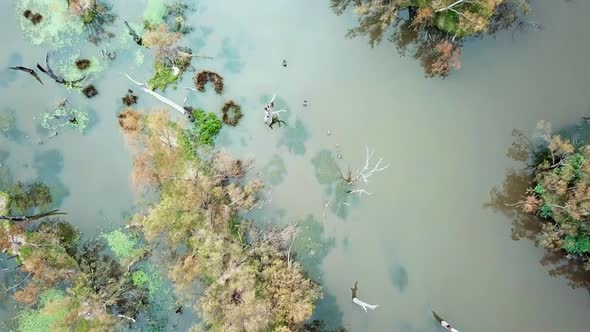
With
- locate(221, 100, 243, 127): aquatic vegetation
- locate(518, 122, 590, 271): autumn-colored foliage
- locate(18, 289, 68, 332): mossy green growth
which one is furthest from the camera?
locate(221, 100, 243, 127): aquatic vegetation

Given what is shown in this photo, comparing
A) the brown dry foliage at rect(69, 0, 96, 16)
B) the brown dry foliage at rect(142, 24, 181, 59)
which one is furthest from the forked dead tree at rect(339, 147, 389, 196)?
the brown dry foliage at rect(69, 0, 96, 16)

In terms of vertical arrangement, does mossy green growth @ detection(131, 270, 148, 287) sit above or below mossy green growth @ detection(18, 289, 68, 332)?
above

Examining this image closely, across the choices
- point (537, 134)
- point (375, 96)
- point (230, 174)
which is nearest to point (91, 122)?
point (230, 174)

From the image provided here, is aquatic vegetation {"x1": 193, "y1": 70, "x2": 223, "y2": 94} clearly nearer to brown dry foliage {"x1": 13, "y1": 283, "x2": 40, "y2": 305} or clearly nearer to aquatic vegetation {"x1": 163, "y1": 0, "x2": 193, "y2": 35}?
aquatic vegetation {"x1": 163, "y1": 0, "x2": 193, "y2": 35}

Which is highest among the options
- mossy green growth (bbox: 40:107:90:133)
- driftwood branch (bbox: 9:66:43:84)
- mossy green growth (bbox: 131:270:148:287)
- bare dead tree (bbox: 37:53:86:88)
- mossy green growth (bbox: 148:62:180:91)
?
mossy green growth (bbox: 148:62:180:91)

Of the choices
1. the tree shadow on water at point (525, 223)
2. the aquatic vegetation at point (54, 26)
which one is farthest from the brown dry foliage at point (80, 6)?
the tree shadow on water at point (525, 223)

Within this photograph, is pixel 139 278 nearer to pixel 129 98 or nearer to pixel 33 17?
pixel 129 98

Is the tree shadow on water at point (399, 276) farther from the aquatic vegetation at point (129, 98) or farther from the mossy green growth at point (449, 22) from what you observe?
the aquatic vegetation at point (129, 98)
